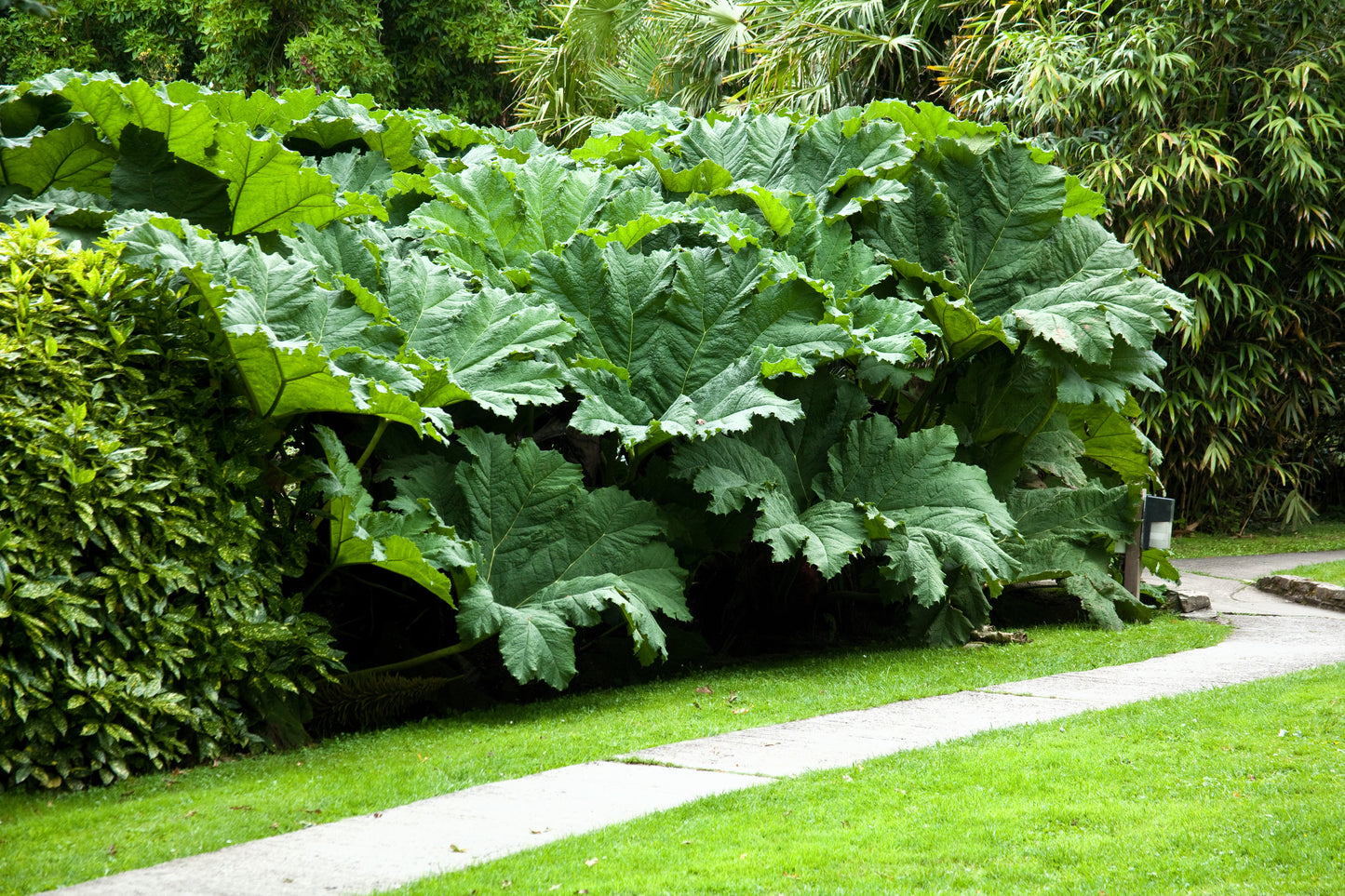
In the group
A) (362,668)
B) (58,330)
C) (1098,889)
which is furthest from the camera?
(362,668)

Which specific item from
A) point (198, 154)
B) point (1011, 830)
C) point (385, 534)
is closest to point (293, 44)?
point (198, 154)

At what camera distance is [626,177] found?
618 cm

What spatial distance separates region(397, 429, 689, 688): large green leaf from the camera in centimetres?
453

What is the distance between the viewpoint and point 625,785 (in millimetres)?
3523

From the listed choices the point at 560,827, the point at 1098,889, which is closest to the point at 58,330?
the point at 560,827

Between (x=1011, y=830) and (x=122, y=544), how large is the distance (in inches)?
104

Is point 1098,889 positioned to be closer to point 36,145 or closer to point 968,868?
point 968,868

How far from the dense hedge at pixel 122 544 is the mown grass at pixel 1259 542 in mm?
8328

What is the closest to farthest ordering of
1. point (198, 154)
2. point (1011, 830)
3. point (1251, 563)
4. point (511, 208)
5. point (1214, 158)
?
1. point (1011, 830)
2. point (198, 154)
3. point (511, 208)
4. point (1251, 563)
5. point (1214, 158)

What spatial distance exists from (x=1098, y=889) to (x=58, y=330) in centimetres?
339

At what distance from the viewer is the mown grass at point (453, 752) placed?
3.02 metres

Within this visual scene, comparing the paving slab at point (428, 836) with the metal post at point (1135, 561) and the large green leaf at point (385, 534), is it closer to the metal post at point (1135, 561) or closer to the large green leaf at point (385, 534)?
the large green leaf at point (385, 534)

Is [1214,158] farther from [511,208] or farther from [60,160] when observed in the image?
[60,160]

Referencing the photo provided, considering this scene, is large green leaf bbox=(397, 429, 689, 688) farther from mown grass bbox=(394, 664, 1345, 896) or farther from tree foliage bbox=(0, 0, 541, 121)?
tree foliage bbox=(0, 0, 541, 121)
